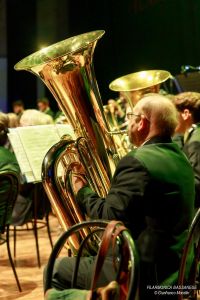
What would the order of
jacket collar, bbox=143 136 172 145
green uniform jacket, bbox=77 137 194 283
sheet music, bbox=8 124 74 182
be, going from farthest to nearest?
sheet music, bbox=8 124 74 182
jacket collar, bbox=143 136 172 145
green uniform jacket, bbox=77 137 194 283

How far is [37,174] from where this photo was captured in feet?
9.80

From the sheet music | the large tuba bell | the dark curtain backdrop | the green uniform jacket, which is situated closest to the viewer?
the green uniform jacket

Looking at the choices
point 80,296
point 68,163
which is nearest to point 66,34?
point 68,163

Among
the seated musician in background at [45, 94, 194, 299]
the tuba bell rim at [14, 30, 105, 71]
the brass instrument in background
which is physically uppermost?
the tuba bell rim at [14, 30, 105, 71]

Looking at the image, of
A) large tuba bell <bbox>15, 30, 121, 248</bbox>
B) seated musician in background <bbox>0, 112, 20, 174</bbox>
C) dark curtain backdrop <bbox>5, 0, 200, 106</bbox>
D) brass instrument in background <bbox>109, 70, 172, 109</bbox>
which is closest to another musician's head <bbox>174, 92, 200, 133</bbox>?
brass instrument in background <bbox>109, 70, 172, 109</bbox>

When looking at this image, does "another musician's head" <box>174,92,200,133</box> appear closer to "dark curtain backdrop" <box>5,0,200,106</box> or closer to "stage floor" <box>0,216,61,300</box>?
"stage floor" <box>0,216,61,300</box>

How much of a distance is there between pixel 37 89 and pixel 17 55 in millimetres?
906

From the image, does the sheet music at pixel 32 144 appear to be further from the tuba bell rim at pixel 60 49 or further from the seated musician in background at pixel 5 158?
the tuba bell rim at pixel 60 49

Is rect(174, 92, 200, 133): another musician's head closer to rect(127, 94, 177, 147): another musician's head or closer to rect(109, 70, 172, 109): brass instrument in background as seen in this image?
rect(109, 70, 172, 109): brass instrument in background

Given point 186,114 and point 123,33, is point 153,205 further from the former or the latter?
point 123,33

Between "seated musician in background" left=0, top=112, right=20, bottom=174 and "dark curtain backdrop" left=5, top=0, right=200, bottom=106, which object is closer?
"seated musician in background" left=0, top=112, right=20, bottom=174

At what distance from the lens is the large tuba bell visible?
2.14 metres

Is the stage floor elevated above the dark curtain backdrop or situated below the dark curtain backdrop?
below

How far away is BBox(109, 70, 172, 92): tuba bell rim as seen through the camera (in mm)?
3225
